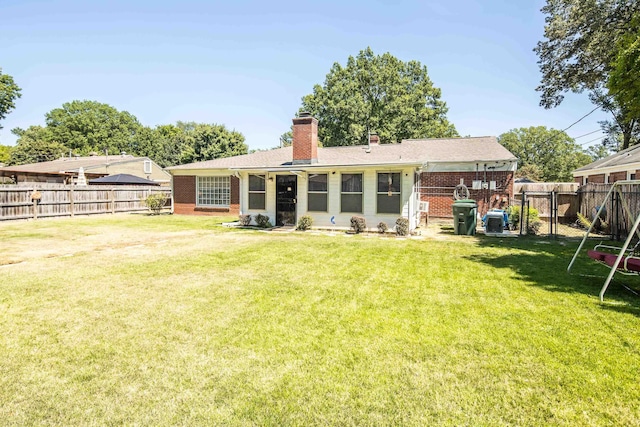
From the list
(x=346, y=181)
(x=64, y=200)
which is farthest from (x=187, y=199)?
(x=346, y=181)

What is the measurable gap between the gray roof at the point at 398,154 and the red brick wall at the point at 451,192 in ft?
2.71

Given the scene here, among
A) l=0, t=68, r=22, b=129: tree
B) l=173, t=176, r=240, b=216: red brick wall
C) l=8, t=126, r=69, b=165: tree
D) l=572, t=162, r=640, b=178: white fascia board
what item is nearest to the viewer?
l=572, t=162, r=640, b=178: white fascia board

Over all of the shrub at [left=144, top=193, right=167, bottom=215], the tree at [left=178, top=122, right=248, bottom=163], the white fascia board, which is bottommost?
the shrub at [left=144, top=193, right=167, bottom=215]

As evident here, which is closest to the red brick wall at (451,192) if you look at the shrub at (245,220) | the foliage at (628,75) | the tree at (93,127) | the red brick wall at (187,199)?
the shrub at (245,220)

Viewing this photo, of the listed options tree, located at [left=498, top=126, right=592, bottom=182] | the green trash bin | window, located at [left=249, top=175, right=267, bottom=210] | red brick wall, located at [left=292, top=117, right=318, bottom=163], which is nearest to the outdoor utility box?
the green trash bin

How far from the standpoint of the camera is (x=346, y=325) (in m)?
3.91

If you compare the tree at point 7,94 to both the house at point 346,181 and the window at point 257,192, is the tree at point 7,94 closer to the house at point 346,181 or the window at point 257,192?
the house at point 346,181

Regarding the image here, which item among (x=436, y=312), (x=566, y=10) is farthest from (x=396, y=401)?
(x=566, y=10)

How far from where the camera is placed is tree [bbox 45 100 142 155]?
5394cm

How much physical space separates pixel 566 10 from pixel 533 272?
52.5ft

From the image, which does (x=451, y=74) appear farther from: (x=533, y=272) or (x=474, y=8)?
(x=533, y=272)

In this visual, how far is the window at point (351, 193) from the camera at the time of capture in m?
12.3

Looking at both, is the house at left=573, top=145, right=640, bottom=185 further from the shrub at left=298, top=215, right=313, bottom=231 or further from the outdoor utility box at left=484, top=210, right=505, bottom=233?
the shrub at left=298, top=215, right=313, bottom=231

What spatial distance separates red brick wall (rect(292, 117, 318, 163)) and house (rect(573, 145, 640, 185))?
44.1 ft
